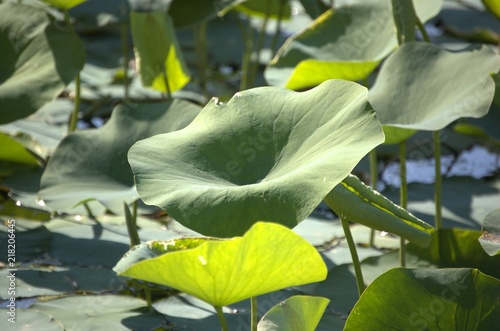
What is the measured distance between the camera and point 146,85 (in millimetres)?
2115

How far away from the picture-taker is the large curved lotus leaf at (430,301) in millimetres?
1237

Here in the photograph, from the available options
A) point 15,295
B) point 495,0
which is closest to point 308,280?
point 15,295

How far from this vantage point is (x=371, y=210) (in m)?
1.30

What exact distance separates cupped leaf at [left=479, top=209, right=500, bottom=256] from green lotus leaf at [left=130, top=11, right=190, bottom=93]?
976mm

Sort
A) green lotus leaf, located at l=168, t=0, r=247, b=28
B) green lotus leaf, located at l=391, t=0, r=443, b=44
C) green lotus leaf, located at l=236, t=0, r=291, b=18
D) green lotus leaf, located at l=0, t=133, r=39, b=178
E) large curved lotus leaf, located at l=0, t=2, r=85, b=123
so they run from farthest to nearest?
green lotus leaf, located at l=236, t=0, r=291, b=18
green lotus leaf, located at l=168, t=0, r=247, b=28
green lotus leaf, located at l=0, t=133, r=39, b=178
large curved lotus leaf, located at l=0, t=2, r=85, b=123
green lotus leaf, located at l=391, t=0, r=443, b=44

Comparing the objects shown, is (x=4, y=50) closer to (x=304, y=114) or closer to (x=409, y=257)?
(x=304, y=114)

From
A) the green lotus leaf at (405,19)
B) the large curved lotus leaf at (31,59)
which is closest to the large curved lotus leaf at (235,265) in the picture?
the green lotus leaf at (405,19)

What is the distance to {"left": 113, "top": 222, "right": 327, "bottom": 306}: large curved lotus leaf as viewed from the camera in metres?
1.04

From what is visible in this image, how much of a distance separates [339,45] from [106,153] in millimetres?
718

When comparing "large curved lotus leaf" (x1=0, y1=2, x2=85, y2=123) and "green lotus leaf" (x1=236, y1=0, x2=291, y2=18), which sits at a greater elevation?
"large curved lotus leaf" (x1=0, y1=2, x2=85, y2=123)

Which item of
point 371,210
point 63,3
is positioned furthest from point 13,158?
point 371,210

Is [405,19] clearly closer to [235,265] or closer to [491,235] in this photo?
[491,235]

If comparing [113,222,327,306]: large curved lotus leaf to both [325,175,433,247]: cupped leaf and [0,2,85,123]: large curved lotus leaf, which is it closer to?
[325,175,433,247]: cupped leaf

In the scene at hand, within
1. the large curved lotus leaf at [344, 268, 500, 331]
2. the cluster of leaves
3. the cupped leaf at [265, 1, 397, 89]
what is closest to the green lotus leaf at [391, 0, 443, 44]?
the cluster of leaves
